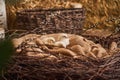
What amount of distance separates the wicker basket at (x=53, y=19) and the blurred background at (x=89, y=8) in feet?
0.82

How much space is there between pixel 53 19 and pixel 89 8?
53 cm

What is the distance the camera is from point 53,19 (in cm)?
242

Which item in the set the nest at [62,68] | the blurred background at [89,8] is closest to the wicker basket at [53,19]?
the blurred background at [89,8]

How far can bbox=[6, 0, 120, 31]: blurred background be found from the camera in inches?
109

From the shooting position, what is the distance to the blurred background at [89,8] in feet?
9.06

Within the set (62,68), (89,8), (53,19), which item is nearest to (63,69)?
(62,68)

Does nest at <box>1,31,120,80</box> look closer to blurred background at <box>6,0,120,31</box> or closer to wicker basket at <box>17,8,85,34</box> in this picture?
wicker basket at <box>17,8,85,34</box>

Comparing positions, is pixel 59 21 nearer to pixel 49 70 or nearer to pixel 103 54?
pixel 103 54

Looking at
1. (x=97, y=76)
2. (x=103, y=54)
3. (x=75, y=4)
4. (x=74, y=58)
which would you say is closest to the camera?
(x=97, y=76)

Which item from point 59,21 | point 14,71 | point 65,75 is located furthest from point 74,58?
point 59,21

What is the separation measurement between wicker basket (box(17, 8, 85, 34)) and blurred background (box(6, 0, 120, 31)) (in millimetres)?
251

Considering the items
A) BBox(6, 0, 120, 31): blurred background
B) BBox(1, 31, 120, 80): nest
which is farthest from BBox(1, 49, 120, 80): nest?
BBox(6, 0, 120, 31): blurred background

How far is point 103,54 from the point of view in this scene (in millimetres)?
1361

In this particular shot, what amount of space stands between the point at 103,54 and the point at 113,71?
0.23m
